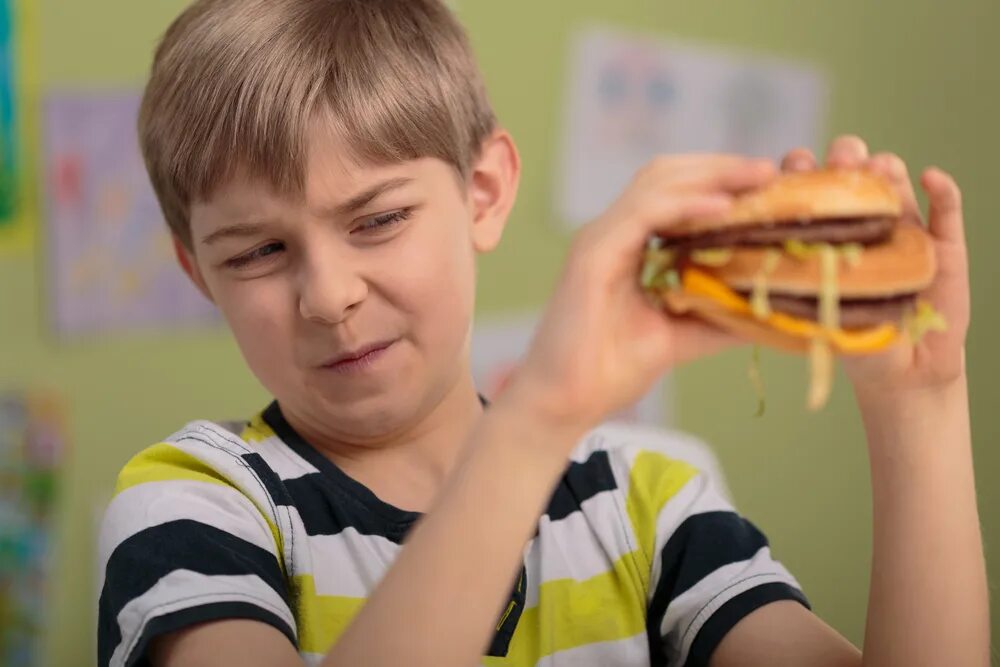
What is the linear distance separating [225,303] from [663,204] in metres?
0.45

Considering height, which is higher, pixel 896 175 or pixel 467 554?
pixel 896 175

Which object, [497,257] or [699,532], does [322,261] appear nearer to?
[699,532]

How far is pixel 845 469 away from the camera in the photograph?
2553 mm

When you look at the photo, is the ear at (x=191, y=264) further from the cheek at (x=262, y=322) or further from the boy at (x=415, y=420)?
the cheek at (x=262, y=322)

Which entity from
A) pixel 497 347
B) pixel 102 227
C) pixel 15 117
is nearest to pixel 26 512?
pixel 102 227

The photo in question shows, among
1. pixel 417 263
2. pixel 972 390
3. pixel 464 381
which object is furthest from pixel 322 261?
pixel 972 390

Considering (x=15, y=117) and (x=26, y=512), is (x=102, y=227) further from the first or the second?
(x=26, y=512)

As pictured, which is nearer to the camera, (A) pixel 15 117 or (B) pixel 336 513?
(B) pixel 336 513

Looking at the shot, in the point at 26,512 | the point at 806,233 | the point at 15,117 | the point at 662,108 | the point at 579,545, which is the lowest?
the point at 26,512

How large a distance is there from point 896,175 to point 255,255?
0.57 metres

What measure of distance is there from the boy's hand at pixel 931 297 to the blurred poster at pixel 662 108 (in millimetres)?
1331

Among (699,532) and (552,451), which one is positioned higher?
(552,451)

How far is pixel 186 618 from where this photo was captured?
896 mm

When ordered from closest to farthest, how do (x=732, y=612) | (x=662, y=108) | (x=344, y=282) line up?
(x=344, y=282) < (x=732, y=612) < (x=662, y=108)
